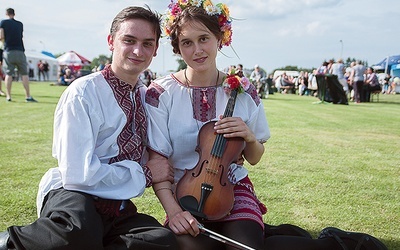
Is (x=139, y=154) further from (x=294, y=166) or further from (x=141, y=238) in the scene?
(x=294, y=166)

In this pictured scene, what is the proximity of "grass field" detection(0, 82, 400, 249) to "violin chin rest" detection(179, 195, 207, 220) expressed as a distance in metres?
0.87

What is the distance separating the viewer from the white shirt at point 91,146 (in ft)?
6.42

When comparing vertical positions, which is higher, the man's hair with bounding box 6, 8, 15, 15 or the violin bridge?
the man's hair with bounding box 6, 8, 15, 15

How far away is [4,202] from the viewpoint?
2977mm

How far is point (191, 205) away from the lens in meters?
2.12

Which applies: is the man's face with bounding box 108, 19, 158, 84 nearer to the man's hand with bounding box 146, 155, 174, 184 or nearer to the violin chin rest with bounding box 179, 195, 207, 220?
the man's hand with bounding box 146, 155, 174, 184

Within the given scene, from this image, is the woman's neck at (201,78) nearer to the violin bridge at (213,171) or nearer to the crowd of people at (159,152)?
the crowd of people at (159,152)

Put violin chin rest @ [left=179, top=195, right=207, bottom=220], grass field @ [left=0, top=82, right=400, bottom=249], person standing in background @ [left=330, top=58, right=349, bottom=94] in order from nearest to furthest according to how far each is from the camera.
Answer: violin chin rest @ [left=179, top=195, right=207, bottom=220] < grass field @ [left=0, top=82, right=400, bottom=249] < person standing in background @ [left=330, top=58, right=349, bottom=94]

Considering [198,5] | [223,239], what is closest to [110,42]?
[198,5]

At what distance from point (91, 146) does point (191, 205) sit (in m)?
0.58

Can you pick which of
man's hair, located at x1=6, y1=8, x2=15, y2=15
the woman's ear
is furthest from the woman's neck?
man's hair, located at x1=6, y1=8, x2=15, y2=15

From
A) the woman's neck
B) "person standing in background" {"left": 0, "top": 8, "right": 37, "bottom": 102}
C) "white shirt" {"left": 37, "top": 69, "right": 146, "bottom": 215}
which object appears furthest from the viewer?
"person standing in background" {"left": 0, "top": 8, "right": 37, "bottom": 102}

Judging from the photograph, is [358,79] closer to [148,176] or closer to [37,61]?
[148,176]

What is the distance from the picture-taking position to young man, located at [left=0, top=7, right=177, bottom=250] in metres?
1.86
